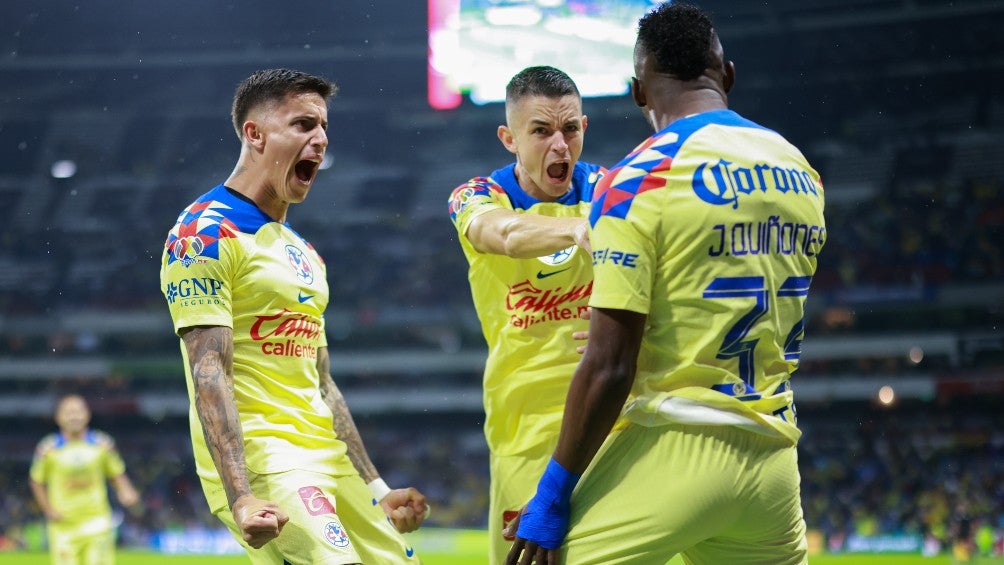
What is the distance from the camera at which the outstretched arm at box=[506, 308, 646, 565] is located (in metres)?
2.29

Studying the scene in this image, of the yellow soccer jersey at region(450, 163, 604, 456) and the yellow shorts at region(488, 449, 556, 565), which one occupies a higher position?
the yellow soccer jersey at region(450, 163, 604, 456)

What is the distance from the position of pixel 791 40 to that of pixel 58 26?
11956 mm

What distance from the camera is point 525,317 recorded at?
12.2ft

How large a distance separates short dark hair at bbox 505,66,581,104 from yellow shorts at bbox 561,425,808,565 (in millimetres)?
1762

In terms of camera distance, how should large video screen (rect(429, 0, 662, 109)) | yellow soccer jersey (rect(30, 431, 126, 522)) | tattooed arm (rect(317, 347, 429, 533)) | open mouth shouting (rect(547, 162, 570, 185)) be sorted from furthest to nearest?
large video screen (rect(429, 0, 662, 109))
yellow soccer jersey (rect(30, 431, 126, 522))
open mouth shouting (rect(547, 162, 570, 185))
tattooed arm (rect(317, 347, 429, 533))

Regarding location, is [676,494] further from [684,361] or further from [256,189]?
[256,189]

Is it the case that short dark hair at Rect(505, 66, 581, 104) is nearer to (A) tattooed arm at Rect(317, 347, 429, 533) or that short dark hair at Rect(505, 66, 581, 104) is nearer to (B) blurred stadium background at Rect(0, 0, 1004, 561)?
(A) tattooed arm at Rect(317, 347, 429, 533)

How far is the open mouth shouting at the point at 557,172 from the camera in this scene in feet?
12.4

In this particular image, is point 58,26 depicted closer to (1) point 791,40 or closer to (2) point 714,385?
(1) point 791,40

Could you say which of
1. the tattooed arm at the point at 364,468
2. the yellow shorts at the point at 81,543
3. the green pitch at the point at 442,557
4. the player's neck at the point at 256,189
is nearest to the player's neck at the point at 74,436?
the yellow shorts at the point at 81,543

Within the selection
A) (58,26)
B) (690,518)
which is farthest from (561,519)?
(58,26)

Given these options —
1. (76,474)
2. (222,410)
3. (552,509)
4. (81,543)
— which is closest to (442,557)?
(81,543)

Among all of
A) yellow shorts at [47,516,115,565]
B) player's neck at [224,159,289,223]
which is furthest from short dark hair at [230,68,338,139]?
yellow shorts at [47,516,115,565]

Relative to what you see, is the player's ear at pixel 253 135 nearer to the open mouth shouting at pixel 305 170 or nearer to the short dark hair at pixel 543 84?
the open mouth shouting at pixel 305 170
